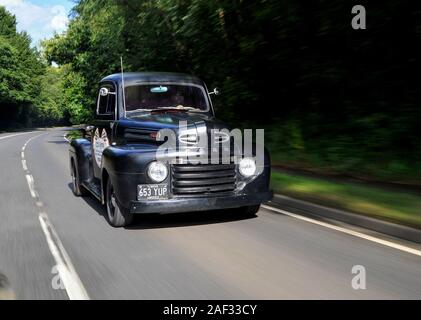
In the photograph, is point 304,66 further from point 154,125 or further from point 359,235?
point 359,235

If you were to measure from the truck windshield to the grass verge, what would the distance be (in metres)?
2.27

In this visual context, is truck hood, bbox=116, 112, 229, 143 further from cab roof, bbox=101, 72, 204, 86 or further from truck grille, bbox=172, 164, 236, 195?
cab roof, bbox=101, 72, 204, 86

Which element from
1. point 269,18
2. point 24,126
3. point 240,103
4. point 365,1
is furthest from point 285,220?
point 24,126

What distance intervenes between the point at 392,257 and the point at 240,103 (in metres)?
10.9

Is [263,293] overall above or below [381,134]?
below

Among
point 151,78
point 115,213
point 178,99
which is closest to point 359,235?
point 115,213

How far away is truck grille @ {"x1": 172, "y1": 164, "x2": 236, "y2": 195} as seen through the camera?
6539mm

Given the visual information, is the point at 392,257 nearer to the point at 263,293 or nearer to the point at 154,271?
the point at 263,293

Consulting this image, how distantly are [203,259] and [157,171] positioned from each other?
4.88 ft

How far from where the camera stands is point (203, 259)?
5.40 metres

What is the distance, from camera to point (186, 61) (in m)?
18.9

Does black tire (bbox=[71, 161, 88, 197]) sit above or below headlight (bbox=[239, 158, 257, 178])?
below

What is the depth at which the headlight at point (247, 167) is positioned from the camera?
6809 mm

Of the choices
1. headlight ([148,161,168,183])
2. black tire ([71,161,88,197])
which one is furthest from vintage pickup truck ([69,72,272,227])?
black tire ([71,161,88,197])
